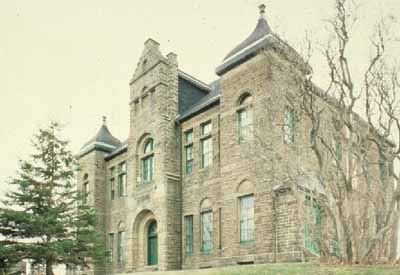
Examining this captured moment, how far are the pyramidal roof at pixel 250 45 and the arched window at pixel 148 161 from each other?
6607 millimetres

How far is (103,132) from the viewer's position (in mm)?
34000

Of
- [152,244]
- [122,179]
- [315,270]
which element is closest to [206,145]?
[152,244]

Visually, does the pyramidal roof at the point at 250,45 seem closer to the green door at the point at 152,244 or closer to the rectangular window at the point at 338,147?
the rectangular window at the point at 338,147

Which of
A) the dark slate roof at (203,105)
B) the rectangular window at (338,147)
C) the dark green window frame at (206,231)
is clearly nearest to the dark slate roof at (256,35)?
the dark slate roof at (203,105)

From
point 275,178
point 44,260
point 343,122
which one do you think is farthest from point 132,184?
point 343,122

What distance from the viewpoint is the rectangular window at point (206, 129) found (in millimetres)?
23075

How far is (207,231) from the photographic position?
72.8 feet

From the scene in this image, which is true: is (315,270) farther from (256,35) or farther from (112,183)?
(112,183)

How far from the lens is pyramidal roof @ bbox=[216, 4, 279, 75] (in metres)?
19.5

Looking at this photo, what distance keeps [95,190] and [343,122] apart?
20.2 m

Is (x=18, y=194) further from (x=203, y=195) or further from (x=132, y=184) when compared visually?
(x=203, y=195)

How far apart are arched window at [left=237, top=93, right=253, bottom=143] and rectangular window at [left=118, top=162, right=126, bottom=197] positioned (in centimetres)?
1185

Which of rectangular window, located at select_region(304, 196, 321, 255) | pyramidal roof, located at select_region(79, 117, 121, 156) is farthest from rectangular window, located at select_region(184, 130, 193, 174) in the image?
pyramidal roof, located at select_region(79, 117, 121, 156)

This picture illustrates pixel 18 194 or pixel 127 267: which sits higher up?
pixel 18 194
